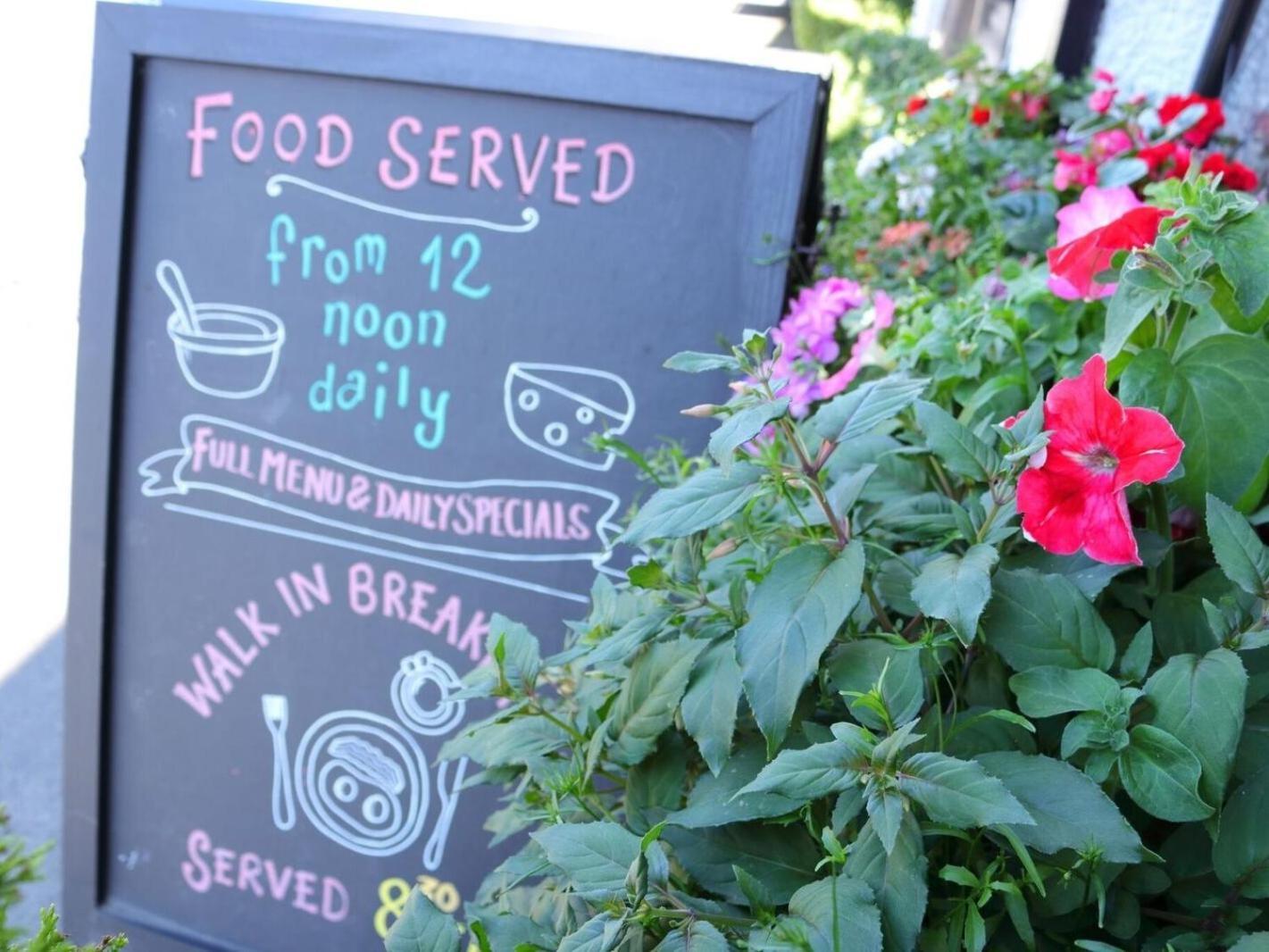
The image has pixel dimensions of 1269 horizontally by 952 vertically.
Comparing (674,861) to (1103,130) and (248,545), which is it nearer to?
(248,545)

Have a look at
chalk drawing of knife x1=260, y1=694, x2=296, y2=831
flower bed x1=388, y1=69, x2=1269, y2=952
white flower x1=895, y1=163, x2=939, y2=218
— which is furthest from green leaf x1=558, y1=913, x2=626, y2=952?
white flower x1=895, y1=163, x2=939, y2=218

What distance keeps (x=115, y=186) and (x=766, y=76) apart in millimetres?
764

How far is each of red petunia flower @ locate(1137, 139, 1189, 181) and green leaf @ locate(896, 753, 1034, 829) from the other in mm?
1195

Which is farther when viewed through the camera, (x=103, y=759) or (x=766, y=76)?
(x=103, y=759)

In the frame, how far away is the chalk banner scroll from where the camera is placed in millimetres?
1212

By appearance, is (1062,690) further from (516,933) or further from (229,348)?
(229,348)

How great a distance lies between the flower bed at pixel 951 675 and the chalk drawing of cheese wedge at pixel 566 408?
36 centimetres

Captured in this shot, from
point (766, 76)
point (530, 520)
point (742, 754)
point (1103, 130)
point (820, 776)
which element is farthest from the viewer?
point (1103, 130)

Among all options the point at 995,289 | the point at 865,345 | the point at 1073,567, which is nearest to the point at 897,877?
the point at 1073,567

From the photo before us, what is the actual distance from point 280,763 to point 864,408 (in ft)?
3.07

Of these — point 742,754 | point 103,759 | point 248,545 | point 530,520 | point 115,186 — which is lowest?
point 103,759

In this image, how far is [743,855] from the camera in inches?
25.2

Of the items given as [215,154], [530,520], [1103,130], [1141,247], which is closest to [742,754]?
[1141,247]

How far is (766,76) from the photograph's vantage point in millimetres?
1109
